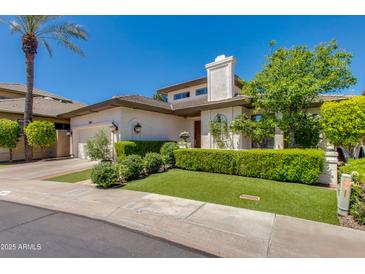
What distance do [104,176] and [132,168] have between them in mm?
1314

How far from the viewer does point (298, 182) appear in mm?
7145

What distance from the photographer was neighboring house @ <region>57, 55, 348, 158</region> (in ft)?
38.6

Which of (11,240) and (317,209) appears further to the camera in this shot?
(317,209)

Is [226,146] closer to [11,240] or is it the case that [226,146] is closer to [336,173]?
[336,173]

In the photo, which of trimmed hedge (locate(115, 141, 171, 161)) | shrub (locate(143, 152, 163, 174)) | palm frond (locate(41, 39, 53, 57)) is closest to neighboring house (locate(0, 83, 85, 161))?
palm frond (locate(41, 39, 53, 57))

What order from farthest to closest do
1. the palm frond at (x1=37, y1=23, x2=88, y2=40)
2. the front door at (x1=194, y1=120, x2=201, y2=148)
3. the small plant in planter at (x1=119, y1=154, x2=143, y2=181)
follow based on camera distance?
1. the front door at (x1=194, y1=120, x2=201, y2=148)
2. the palm frond at (x1=37, y1=23, x2=88, y2=40)
3. the small plant in planter at (x1=119, y1=154, x2=143, y2=181)

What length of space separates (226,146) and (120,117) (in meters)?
7.81

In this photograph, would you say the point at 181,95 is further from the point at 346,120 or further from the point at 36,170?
the point at 346,120

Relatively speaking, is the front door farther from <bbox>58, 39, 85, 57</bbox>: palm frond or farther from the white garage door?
<bbox>58, 39, 85, 57</bbox>: palm frond

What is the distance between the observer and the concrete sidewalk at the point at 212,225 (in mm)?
3068

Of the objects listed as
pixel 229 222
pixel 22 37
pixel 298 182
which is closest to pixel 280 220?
pixel 229 222

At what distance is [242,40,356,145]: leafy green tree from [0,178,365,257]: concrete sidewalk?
623 cm

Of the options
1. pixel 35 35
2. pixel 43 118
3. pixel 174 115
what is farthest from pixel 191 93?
pixel 43 118

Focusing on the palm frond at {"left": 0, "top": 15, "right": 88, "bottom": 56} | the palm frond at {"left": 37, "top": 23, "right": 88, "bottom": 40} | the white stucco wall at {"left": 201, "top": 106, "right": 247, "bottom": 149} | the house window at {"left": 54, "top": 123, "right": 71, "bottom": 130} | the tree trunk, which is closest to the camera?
the white stucco wall at {"left": 201, "top": 106, "right": 247, "bottom": 149}
